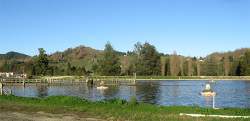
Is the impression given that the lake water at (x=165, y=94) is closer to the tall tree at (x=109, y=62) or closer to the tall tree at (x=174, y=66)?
the tall tree at (x=109, y=62)

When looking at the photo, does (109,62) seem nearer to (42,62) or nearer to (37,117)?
(42,62)

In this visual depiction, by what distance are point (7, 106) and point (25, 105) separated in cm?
118

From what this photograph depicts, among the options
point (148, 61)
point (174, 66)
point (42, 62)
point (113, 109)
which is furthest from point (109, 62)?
point (113, 109)

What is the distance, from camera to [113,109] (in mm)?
26828

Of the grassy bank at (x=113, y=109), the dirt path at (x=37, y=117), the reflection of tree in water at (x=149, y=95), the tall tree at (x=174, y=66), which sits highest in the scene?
the tall tree at (x=174, y=66)

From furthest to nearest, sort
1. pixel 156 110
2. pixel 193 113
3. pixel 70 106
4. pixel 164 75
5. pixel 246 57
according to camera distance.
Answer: pixel 164 75, pixel 246 57, pixel 70 106, pixel 156 110, pixel 193 113

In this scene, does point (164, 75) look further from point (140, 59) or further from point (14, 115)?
point (14, 115)

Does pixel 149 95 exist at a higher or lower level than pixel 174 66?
lower

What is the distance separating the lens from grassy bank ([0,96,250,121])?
2358cm

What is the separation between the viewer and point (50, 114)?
1016 inches

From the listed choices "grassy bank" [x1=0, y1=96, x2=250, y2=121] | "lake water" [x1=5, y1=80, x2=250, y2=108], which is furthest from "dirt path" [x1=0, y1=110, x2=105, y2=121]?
"lake water" [x1=5, y1=80, x2=250, y2=108]

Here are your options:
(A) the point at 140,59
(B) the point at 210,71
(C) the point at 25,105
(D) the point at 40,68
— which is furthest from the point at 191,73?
(C) the point at 25,105

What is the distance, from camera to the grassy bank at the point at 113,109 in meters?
23.6

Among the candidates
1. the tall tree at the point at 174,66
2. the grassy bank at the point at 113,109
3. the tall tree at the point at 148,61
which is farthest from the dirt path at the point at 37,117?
the tall tree at the point at 174,66
